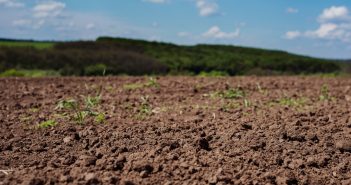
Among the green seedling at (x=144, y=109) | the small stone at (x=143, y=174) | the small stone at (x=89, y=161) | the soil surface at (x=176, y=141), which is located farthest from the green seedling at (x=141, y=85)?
the small stone at (x=143, y=174)

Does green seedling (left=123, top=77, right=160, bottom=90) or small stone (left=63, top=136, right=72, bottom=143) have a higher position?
green seedling (left=123, top=77, right=160, bottom=90)

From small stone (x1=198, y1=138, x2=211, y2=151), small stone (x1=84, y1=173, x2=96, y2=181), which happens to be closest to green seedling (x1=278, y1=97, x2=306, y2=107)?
small stone (x1=198, y1=138, x2=211, y2=151)

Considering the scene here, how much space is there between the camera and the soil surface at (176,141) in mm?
3434

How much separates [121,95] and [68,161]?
13.3 ft

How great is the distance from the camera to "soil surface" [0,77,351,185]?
135 inches

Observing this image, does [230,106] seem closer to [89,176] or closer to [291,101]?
[291,101]

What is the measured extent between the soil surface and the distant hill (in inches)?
254

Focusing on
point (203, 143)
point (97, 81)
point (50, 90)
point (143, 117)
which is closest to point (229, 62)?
point (97, 81)

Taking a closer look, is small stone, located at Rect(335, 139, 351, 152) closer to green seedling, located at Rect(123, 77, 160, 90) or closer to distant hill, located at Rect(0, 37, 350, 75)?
green seedling, located at Rect(123, 77, 160, 90)

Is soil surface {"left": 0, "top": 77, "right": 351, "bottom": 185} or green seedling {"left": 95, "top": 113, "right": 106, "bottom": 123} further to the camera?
green seedling {"left": 95, "top": 113, "right": 106, "bottom": 123}

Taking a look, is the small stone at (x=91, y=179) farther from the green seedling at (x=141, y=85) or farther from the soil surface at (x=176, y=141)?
the green seedling at (x=141, y=85)

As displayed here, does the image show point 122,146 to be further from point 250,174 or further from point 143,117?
point 143,117

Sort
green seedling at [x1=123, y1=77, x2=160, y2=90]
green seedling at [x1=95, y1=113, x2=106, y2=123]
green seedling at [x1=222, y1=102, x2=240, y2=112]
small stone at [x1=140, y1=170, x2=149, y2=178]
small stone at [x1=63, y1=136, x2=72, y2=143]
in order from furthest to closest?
green seedling at [x1=123, y1=77, x2=160, y2=90], green seedling at [x1=222, y1=102, x2=240, y2=112], green seedling at [x1=95, y1=113, x2=106, y2=123], small stone at [x1=63, y1=136, x2=72, y2=143], small stone at [x1=140, y1=170, x2=149, y2=178]

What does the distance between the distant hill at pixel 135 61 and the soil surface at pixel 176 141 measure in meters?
6.45
